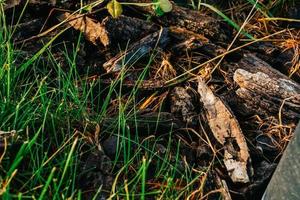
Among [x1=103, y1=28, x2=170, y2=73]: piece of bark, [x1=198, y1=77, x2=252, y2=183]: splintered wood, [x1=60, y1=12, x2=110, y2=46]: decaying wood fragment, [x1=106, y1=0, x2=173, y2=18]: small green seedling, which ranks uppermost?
[x1=106, y1=0, x2=173, y2=18]: small green seedling

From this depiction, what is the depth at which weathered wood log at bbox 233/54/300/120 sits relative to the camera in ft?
6.20

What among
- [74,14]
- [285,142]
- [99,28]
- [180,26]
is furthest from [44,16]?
[285,142]

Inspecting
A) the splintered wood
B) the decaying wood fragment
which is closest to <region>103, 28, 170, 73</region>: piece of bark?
the decaying wood fragment

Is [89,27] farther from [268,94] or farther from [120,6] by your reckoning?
[268,94]

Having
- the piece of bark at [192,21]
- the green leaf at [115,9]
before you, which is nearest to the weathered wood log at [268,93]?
the piece of bark at [192,21]

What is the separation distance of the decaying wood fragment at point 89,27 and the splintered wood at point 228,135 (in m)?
0.46

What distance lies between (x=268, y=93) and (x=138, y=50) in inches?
20.5

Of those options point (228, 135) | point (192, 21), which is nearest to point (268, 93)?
point (228, 135)

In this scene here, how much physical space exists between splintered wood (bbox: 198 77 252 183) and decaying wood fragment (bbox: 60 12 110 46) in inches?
17.9

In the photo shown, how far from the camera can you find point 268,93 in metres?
1.91

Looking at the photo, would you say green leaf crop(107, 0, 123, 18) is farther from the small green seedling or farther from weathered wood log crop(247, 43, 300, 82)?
weathered wood log crop(247, 43, 300, 82)

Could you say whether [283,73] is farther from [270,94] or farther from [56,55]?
[56,55]

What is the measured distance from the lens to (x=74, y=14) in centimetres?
216

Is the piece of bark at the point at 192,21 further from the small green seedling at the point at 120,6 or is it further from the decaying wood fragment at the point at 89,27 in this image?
the decaying wood fragment at the point at 89,27
